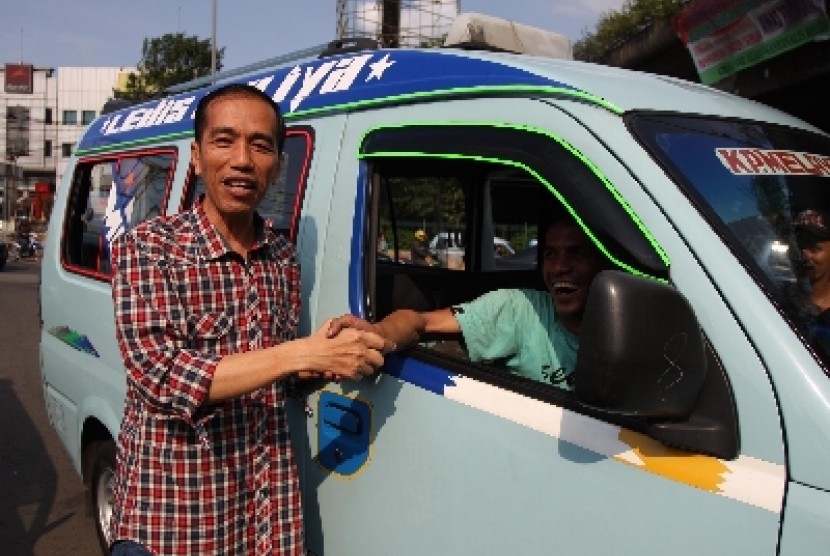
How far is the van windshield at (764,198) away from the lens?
4.67 ft

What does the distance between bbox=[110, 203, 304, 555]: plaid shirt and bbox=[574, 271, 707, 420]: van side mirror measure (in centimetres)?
81

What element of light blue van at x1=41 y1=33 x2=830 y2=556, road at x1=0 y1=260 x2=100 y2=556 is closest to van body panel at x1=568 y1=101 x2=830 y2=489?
light blue van at x1=41 y1=33 x2=830 y2=556

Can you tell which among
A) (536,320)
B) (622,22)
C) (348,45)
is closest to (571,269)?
(536,320)

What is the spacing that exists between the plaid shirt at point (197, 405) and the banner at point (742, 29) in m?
6.40

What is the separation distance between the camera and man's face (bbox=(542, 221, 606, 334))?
1990 mm

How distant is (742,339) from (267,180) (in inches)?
44.4

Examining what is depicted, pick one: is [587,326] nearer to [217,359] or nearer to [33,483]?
[217,359]

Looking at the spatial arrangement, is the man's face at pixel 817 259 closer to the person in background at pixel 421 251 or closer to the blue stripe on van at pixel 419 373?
the blue stripe on van at pixel 419 373

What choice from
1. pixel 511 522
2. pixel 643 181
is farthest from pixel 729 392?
pixel 511 522

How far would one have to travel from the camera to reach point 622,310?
1240mm

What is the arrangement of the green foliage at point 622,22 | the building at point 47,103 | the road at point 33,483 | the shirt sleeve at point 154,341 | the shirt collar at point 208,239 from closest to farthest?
the shirt sleeve at point 154,341 < the shirt collar at point 208,239 < the road at point 33,483 < the green foliage at point 622,22 < the building at point 47,103

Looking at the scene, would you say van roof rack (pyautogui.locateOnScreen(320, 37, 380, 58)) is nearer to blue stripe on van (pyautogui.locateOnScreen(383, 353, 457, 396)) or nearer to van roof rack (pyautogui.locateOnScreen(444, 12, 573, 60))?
van roof rack (pyautogui.locateOnScreen(444, 12, 573, 60))

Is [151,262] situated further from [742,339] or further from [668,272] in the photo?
[742,339]

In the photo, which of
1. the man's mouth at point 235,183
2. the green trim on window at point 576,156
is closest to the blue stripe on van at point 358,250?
the green trim on window at point 576,156
